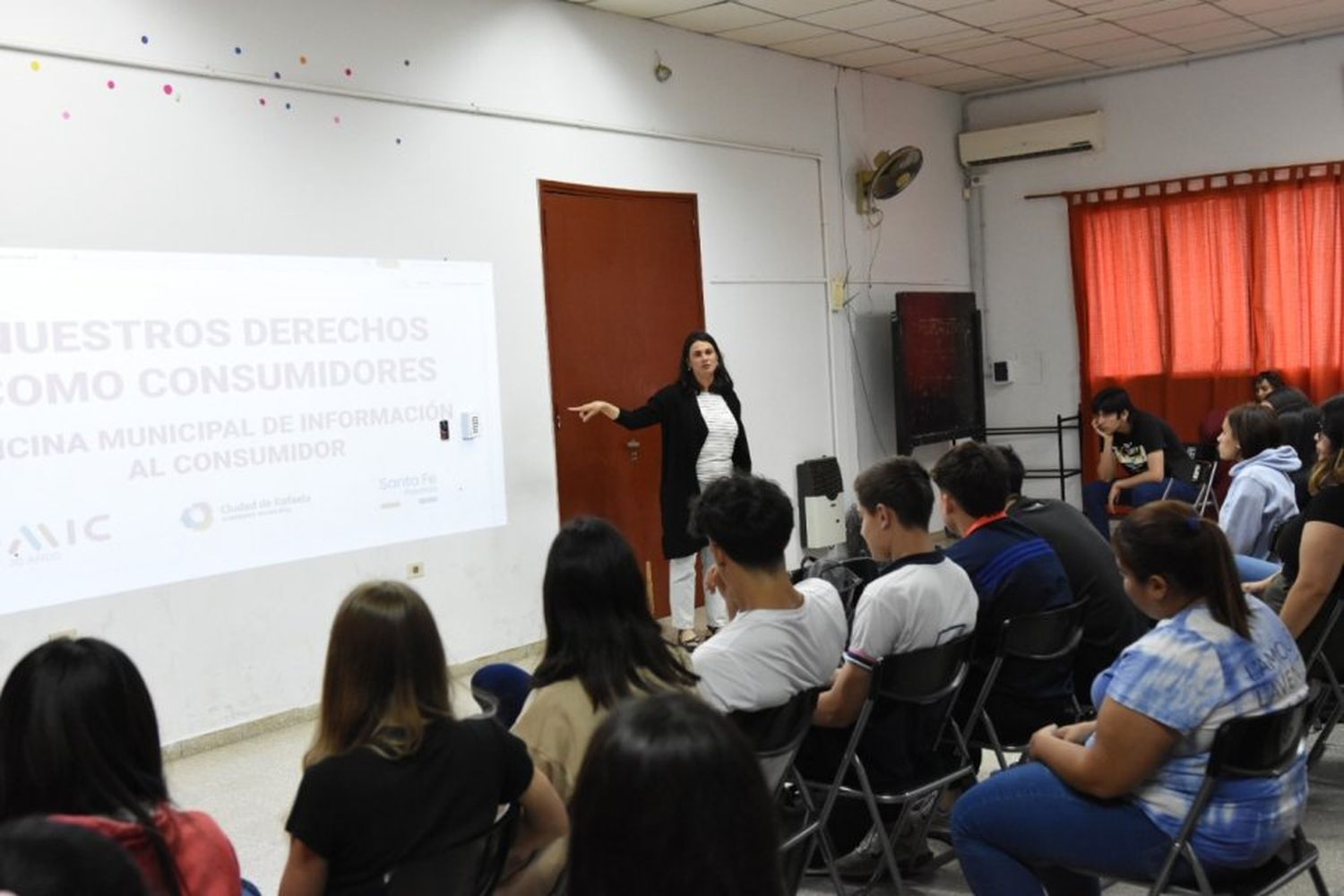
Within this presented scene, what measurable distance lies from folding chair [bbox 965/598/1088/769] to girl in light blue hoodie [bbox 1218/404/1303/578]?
1.26 m

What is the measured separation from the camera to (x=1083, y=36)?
7832 millimetres

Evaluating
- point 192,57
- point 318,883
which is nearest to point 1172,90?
point 192,57

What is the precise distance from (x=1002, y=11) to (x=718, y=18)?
1.59m

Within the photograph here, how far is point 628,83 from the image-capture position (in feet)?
21.8

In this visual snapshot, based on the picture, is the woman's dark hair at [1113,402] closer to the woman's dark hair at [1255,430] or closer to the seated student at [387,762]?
the woman's dark hair at [1255,430]

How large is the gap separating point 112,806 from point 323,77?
4.12 meters

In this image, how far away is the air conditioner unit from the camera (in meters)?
8.84

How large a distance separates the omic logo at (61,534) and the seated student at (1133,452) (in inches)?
195

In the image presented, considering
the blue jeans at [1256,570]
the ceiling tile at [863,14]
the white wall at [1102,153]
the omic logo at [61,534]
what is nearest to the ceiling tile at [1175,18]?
the white wall at [1102,153]

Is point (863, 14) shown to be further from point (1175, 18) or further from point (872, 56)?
point (1175, 18)

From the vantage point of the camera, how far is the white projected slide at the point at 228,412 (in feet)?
14.2

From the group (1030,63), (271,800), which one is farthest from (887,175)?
(271,800)

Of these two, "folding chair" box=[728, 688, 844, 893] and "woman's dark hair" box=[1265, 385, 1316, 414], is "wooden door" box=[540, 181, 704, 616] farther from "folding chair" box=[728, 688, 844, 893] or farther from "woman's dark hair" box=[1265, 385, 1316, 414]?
"folding chair" box=[728, 688, 844, 893]

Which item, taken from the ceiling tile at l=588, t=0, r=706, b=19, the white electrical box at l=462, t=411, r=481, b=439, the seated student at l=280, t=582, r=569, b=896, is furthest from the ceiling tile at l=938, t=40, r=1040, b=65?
the seated student at l=280, t=582, r=569, b=896
